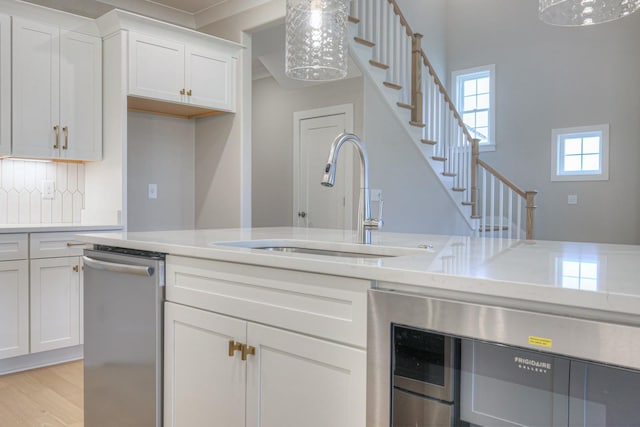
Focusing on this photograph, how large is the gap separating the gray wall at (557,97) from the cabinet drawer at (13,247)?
6.19 metres

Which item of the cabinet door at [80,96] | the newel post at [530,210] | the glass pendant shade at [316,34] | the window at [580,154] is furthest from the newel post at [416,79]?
the cabinet door at [80,96]

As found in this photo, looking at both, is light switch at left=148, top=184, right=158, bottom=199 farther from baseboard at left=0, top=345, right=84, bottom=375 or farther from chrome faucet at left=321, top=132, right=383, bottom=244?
chrome faucet at left=321, top=132, right=383, bottom=244

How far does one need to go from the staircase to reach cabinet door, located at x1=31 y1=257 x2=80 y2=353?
9.83 feet

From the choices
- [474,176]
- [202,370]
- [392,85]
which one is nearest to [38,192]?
[202,370]

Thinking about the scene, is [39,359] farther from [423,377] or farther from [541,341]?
[541,341]

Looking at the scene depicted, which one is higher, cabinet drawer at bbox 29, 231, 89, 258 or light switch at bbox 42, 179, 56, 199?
light switch at bbox 42, 179, 56, 199

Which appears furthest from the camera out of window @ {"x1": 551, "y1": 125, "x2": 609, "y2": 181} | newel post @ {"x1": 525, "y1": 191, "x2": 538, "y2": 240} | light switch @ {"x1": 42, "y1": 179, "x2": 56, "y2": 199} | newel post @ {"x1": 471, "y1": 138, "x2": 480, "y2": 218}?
window @ {"x1": 551, "y1": 125, "x2": 609, "y2": 181}

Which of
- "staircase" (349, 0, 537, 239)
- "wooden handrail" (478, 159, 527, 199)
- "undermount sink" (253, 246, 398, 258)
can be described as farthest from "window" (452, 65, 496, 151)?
"undermount sink" (253, 246, 398, 258)

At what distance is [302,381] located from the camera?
1397mm

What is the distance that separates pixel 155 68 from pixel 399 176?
2.60 metres

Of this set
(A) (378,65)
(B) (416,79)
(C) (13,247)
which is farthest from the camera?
(B) (416,79)

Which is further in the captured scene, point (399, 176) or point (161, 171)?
point (399, 176)

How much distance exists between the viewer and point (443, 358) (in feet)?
3.64

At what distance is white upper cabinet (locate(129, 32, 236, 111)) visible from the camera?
364cm
